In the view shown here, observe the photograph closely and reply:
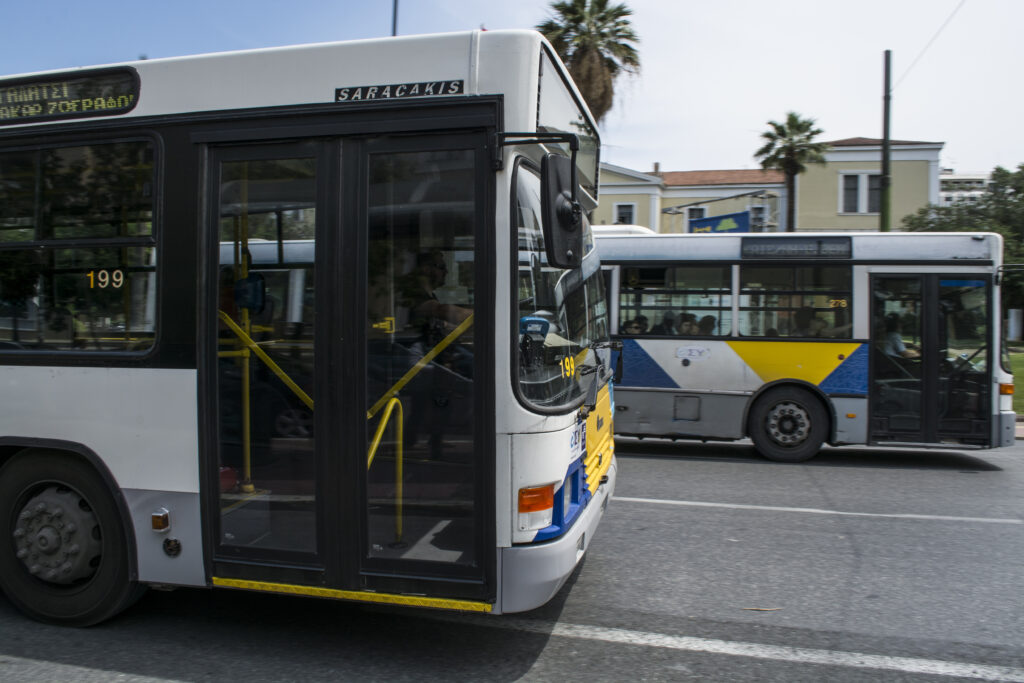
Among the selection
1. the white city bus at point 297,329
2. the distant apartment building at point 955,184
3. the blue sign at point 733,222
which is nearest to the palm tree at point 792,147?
the blue sign at point 733,222

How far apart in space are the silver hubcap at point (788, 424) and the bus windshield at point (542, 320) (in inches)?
240

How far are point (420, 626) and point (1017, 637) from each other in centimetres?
324

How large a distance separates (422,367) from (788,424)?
23.3 feet

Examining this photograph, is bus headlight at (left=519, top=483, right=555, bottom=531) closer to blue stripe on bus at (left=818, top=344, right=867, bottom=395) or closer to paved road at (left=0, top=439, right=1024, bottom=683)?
paved road at (left=0, top=439, right=1024, bottom=683)

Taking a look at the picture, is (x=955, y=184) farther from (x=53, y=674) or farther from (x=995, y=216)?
(x=53, y=674)

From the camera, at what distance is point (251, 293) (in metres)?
4.01

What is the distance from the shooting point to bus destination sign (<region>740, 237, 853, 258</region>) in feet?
31.2

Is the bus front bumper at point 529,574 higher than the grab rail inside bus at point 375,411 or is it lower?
lower

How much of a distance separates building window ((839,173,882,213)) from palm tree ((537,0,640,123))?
18.1 meters

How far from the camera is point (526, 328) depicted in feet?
12.2

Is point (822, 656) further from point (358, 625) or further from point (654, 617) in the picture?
point (358, 625)

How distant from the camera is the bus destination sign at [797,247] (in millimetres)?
9508

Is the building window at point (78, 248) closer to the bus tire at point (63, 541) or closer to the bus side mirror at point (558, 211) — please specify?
the bus tire at point (63, 541)

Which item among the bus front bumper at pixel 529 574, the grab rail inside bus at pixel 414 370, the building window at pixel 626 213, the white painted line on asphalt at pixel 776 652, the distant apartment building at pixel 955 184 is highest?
the distant apartment building at pixel 955 184
